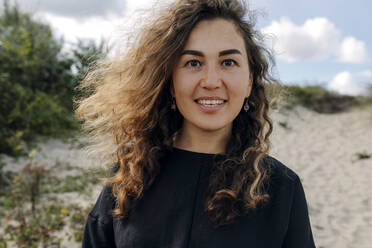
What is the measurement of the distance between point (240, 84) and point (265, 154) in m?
0.40

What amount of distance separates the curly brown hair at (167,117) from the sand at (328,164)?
2.48 metres

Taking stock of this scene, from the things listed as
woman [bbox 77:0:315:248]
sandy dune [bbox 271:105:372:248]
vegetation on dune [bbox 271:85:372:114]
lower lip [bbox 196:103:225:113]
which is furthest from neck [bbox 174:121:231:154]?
vegetation on dune [bbox 271:85:372:114]

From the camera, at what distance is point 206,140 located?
1.57 metres

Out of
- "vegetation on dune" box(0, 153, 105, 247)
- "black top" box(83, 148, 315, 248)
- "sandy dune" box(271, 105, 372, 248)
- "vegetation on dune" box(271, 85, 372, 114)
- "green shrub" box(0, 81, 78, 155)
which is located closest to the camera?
"black top" box(83, 148, 315, 248)

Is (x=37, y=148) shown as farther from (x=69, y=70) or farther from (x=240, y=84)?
(x=240, y=84)

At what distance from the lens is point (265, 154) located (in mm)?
1586

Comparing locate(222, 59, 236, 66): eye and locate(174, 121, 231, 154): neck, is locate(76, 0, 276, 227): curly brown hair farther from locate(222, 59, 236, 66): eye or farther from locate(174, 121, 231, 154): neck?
locate(222, 59, 236, 66): eye

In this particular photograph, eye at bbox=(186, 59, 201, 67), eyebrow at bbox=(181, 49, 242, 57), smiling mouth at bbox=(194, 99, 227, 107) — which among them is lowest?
smiling mouth at bbox=(194, 99, 227, 107)

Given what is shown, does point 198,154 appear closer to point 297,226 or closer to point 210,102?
point 210,102

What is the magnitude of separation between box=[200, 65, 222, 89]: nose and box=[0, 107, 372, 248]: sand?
3.02 meters

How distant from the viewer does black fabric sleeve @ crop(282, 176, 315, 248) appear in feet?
4.62

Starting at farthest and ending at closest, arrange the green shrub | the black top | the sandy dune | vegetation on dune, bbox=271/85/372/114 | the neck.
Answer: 1. vegetation on dune, bbox=271/85/372/114
2. the green shrub
3. the sandy dune
4. the neck
5. the black top

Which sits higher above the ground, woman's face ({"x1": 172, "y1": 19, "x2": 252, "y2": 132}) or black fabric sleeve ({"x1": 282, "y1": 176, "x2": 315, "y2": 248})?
woman's face ({"x1": 172, "y1": 19, "x2": 252, "y2": 132})

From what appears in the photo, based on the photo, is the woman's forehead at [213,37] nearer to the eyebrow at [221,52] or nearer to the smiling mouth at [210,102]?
the eyebrow at [221,52]
